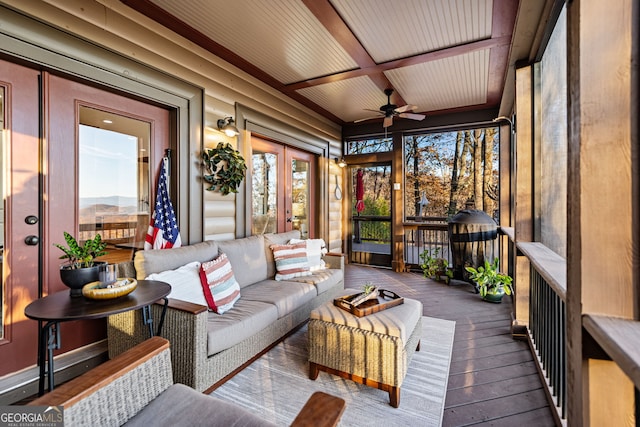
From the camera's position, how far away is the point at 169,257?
7.96 feet

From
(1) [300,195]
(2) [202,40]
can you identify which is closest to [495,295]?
(1) [300,195]

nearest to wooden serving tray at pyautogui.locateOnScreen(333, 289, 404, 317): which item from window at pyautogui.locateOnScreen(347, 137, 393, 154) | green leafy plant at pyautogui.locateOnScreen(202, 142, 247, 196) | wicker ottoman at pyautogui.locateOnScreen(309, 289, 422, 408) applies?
wicker ottoman at pyautogui.locateOnScreen(309, 289, 422, 408)

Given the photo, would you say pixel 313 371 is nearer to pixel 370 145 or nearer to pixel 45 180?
pixel 45 180

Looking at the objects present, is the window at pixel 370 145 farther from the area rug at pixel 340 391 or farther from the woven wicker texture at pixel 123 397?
the woven wicker texture at pixel 123 397

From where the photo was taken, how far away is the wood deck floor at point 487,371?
5.93 feet

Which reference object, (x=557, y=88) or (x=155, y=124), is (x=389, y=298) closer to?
(x=557, y=88)

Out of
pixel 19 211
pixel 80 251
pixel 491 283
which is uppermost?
pixel 19 211

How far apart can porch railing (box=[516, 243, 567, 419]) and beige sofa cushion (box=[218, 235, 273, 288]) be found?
2.45 meters

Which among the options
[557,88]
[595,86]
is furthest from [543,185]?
[595,86]

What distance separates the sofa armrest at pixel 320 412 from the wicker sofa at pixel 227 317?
1100 millimetres

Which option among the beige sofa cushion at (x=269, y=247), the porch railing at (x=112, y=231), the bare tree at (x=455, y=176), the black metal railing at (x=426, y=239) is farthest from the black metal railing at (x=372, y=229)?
the porch railing at (x=112, y=231)

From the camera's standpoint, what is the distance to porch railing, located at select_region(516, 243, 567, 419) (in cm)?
172

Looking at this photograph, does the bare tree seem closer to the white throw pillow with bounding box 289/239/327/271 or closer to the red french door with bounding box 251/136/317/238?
the red french door with bounding box 251/136/317/238

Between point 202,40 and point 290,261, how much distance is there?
2457 millimetres
